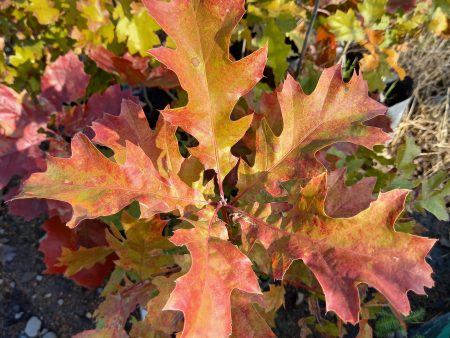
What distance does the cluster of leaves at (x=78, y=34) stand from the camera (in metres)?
1.41

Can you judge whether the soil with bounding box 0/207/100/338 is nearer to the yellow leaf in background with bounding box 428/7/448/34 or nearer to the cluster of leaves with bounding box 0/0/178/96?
the cluster of leaves with bounding box 0/0/178/96

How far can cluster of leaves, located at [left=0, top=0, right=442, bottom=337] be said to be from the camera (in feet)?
2.31

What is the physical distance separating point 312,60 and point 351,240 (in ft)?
3.38

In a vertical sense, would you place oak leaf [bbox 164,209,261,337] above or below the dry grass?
above

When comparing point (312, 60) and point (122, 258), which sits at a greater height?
→ point (312, 60)

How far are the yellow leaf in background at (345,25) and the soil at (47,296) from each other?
0.90m

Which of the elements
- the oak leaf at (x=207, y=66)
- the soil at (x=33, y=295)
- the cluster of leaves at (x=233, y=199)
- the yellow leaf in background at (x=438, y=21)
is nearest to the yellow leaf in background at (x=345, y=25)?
the yellow leaf in background at (x=438, y=21)

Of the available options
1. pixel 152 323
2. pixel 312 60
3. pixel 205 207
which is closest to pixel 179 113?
pixel 205 207

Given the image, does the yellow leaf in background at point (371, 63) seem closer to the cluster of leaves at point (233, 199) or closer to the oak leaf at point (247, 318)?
the cluster of leaves at point (233, 199)

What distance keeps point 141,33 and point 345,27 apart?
603 millimetres

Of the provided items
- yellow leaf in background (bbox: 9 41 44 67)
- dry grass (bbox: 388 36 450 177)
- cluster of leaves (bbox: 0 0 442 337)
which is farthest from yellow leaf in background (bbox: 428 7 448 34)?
yellow leaf in background (bbox: 9 41 44 67)

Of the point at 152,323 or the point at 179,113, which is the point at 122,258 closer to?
the point at 152,323

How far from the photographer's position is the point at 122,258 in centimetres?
115

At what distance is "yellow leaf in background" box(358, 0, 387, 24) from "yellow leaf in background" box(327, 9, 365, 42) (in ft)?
0.11
